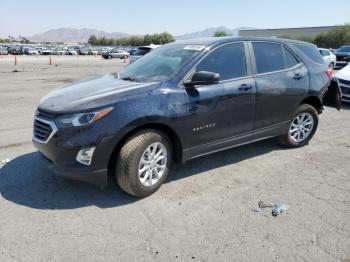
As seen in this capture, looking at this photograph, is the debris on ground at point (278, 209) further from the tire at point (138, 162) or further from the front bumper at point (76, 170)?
the front bumper at point (76, 170)

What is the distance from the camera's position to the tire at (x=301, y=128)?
18.7 ft

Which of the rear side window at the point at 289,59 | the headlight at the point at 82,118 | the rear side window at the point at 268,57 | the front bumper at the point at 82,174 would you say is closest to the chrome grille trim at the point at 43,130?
the headlight at the point at 82,118

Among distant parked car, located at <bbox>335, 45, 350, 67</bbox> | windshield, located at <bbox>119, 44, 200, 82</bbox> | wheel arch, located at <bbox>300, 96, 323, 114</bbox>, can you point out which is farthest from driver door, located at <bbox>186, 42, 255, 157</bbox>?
distant parked car, located at <bbox>335, 45, 350, 67</bbox>

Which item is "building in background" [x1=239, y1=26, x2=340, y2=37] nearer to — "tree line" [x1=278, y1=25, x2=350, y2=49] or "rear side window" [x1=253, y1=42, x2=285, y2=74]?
"tree line" [x1=278, y1=25, x2=350, y2=49]

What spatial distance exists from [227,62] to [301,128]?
81.1 inches

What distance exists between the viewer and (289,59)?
5512 millimetres

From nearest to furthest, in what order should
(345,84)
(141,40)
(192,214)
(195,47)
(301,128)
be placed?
(192,214), (195,47), (301,128), (345,84), (141,40)

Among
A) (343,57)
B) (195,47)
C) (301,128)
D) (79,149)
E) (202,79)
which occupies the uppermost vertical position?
(343,57)

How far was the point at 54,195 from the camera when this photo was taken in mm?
4031

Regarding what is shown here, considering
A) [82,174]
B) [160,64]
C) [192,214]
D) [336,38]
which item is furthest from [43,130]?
[336,38]

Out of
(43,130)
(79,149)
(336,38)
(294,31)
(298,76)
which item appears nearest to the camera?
(79,149)

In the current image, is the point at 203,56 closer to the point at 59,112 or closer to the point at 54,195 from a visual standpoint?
the point at 59,112

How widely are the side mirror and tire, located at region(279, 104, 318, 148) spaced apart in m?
2.12

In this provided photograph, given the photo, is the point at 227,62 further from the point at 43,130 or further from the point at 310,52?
the point at 43,130
